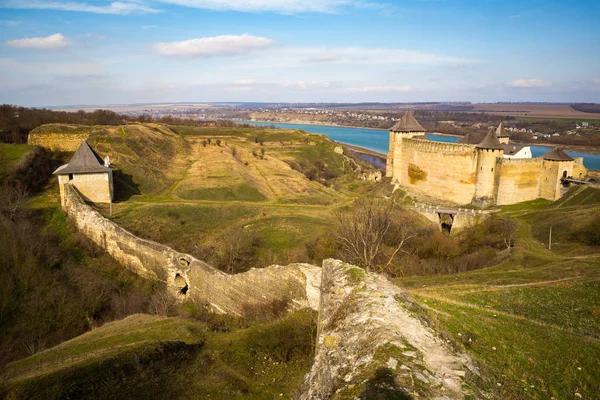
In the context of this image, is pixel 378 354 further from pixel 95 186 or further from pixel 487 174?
pixel 487 174

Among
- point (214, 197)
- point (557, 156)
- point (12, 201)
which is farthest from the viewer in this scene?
point (214, 197)

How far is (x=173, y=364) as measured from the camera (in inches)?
354

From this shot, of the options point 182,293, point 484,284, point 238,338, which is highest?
point 484,284

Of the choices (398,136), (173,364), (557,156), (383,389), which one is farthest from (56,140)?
(557,156)

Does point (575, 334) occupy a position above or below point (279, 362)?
above

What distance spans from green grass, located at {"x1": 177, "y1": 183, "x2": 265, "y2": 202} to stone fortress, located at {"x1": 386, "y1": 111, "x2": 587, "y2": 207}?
14294 millimetres

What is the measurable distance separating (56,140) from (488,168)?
35847mm

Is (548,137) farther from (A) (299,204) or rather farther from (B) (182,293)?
(B) (182,293)

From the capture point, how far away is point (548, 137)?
91.5 meters

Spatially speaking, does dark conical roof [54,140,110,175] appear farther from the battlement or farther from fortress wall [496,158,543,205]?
fortress wall [496,158,543,205]

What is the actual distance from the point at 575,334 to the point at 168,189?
1155 inches

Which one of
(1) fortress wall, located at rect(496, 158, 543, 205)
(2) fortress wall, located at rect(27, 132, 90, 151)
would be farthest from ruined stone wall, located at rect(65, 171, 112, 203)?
(1) fortress wall, located at rect(496, 158, 543, 205)

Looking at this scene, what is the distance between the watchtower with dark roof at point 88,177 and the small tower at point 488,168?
86.6ft

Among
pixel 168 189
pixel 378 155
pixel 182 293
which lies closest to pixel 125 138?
pixel 168 189
